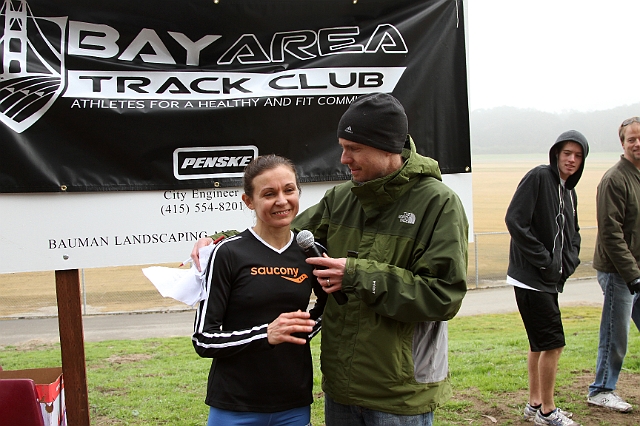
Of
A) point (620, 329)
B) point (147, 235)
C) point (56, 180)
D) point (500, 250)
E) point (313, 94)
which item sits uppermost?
point (313, 94)

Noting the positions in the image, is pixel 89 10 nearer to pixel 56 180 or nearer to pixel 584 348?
pixel 56 180

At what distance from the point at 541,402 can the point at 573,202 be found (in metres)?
1.47

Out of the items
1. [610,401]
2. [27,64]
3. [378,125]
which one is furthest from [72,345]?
[610,401]

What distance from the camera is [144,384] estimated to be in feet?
20.1

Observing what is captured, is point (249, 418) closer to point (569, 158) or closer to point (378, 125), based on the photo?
point (378, 125)

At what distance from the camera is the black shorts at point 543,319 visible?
442 cm

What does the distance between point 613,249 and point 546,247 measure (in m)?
0.65

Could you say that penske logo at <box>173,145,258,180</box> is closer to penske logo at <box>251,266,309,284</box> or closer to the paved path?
penske logo at <box>251,266,309,284</box>

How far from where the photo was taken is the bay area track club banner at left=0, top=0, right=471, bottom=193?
378cm

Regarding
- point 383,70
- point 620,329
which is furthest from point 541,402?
point 383,70

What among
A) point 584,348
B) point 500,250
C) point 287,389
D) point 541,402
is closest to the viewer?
point 287,389

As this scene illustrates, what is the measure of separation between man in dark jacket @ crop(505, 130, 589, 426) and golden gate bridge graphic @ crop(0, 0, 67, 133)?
3115 mm

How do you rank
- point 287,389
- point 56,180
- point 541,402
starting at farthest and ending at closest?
1. point 541,402
2. point 56,180
3. point 287,389

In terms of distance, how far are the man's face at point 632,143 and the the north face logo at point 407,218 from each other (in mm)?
3097
